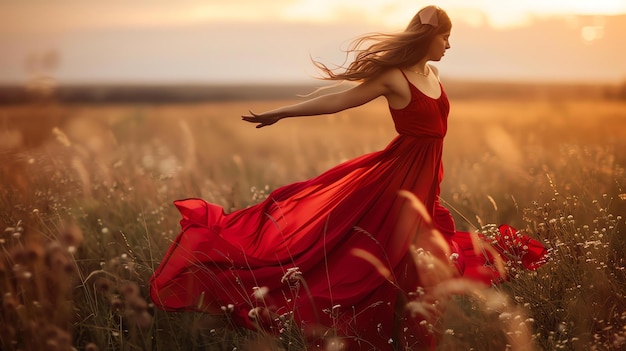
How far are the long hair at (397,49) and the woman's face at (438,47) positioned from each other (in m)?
0.02

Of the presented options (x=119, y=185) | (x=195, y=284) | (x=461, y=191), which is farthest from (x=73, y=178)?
(x=461, y=191)

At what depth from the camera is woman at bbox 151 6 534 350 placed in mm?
3824

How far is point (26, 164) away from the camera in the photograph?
18.2 ft

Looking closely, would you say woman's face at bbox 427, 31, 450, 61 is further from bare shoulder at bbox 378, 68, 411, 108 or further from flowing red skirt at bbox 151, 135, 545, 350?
flowing red skirt at bbox 151, 135, 545, 350

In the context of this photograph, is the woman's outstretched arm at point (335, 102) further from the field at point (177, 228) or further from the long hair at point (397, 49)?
the field at point (177, 228)

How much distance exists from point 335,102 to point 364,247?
0.80 meters

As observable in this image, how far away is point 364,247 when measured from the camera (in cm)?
389

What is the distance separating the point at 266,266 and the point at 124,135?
38.0 ft

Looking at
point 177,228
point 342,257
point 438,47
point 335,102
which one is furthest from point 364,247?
point 177,228

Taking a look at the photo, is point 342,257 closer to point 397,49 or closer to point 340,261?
point 340,261

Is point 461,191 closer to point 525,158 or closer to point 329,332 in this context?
point 525,158

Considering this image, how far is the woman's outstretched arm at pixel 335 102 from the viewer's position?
3889 mm

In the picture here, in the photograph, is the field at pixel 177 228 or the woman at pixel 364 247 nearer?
the field at pixel 177 228

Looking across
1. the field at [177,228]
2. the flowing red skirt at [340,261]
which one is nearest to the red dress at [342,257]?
the flowing red skirt at [340,261]
